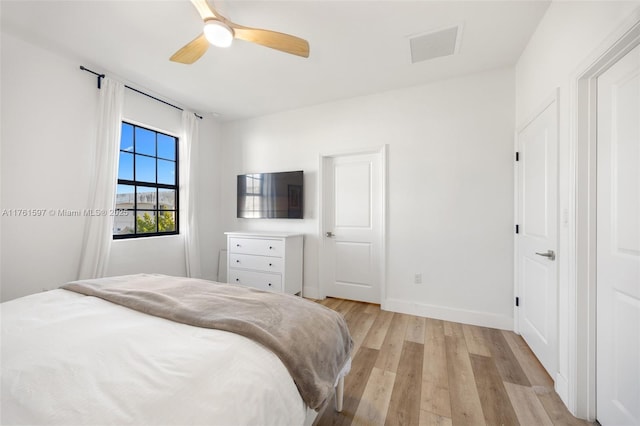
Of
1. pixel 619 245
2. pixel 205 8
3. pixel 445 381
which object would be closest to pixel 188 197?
pixel 205 8

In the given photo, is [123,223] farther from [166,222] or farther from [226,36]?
[226,36]

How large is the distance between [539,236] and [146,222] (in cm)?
410

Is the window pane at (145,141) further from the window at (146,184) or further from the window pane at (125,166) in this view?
the window pane at (125,166)

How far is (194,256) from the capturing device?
354 centimetres

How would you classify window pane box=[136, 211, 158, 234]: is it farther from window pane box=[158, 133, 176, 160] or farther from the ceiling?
the ceiling

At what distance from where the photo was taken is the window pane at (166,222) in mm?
3369

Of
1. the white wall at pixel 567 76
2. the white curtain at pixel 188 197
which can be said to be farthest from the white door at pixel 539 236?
the white curtain at pixel 188 197

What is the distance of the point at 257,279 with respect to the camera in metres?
3.35

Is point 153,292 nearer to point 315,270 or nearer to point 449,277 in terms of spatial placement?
point 315,270

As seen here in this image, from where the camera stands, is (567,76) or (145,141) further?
(145,141)

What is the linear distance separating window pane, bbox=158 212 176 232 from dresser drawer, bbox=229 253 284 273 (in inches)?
35.3

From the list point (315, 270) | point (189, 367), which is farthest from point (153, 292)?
point (315, 270)

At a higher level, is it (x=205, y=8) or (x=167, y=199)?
(x=205, y=8)

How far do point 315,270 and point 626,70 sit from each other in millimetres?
3112
